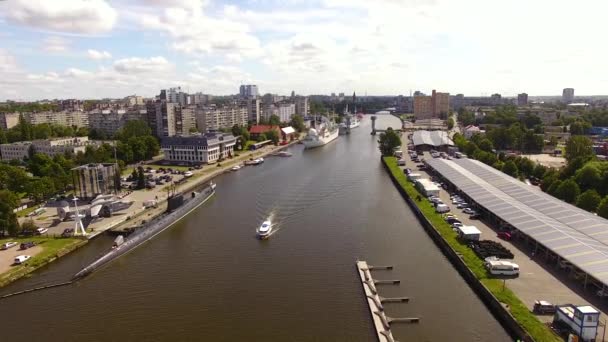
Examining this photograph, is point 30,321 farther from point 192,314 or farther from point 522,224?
point 522,224

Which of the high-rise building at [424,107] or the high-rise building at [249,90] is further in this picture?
the high-rise building at [249,90]

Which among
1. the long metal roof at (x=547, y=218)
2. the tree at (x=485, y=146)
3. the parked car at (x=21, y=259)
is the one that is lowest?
the parked car at (x=21, y=259)

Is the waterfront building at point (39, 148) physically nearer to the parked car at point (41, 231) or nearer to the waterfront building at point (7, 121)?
the waterfront building at point (7, 121)

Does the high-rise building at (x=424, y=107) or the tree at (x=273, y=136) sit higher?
the high-rise building at (x=424, y=107)

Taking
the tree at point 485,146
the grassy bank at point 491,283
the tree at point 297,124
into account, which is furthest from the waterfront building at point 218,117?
the grassy bank at point 491,283

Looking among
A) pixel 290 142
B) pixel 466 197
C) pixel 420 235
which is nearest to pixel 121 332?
pixel 420 235

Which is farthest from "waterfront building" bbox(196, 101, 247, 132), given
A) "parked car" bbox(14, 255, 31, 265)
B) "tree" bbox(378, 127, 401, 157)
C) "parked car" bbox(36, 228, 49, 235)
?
"parked car" bbox(14, 255, 31, 265)

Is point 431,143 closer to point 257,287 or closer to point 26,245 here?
point 257,287
